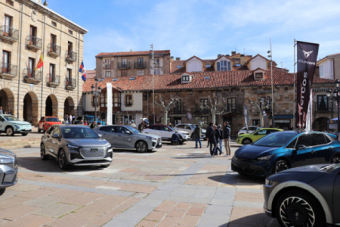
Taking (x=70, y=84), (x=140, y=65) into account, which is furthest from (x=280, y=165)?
(x=140, y=65)

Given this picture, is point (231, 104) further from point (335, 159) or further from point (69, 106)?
point (335, 159)

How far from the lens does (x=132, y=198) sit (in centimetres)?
564

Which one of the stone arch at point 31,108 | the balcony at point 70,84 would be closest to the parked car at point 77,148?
the stone arch at point 31,108

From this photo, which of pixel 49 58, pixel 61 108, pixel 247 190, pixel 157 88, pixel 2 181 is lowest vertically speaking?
pixel 247 190

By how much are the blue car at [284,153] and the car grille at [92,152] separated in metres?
4.22

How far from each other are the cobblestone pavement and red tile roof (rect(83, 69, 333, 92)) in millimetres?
28463

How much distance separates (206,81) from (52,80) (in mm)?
19769

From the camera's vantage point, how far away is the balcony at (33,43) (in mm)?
27527

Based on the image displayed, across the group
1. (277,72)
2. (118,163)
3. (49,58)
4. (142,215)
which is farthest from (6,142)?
(277,72)

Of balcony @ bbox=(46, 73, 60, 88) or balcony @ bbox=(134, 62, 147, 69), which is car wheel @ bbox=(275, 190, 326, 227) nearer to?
balcony @ bbox=(46, 73, 60, 88)

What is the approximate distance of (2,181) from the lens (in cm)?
511

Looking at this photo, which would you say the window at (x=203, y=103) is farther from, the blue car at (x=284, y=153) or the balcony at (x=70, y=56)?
the blue car at (x=284, y=153)

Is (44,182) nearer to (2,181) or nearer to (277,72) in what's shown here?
(2,181)

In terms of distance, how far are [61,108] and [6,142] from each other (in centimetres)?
1912
